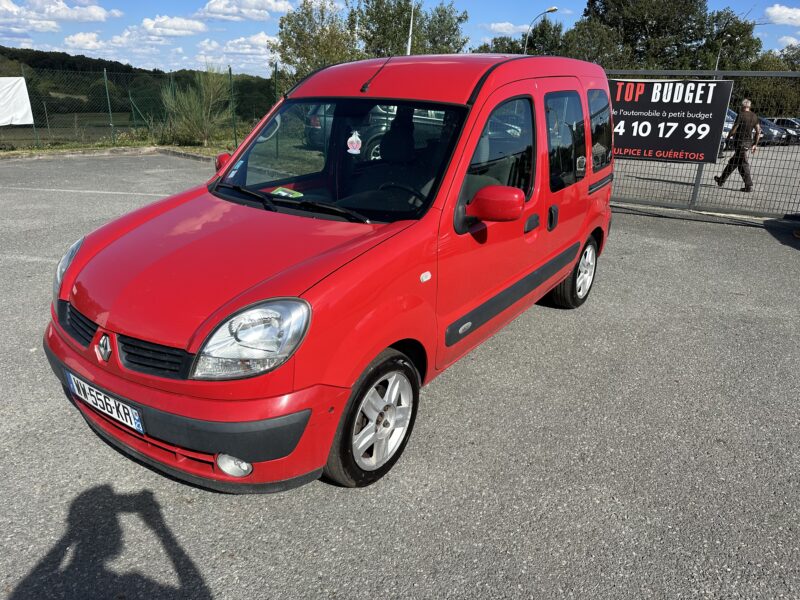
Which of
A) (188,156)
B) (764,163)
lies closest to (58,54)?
(188,156)

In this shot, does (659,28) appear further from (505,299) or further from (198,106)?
(505,299)

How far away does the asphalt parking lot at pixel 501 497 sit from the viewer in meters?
2.33

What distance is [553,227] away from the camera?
4.08 metres

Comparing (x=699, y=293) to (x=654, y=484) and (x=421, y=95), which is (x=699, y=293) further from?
(x=421, y=95)

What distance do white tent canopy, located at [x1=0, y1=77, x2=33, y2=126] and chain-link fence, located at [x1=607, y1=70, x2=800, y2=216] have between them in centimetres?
1430

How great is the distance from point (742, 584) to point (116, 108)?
17958 millimetres

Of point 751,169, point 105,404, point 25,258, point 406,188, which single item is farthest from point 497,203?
point 751,169

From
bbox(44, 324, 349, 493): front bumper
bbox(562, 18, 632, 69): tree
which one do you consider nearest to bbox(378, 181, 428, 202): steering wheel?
bbox(44, 324, 349, 493): front bumper

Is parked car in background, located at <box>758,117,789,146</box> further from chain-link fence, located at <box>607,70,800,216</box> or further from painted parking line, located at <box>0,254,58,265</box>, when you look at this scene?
painted parking line, located at <box>0,254,58,265</box>

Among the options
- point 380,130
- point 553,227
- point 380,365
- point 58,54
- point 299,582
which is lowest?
point 299,582

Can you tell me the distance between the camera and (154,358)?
235 cm

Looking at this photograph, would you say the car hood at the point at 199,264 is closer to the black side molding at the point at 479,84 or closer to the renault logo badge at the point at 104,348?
the renault logo badge at the point at 104,348

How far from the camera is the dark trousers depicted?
958cm

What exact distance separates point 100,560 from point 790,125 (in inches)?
393
